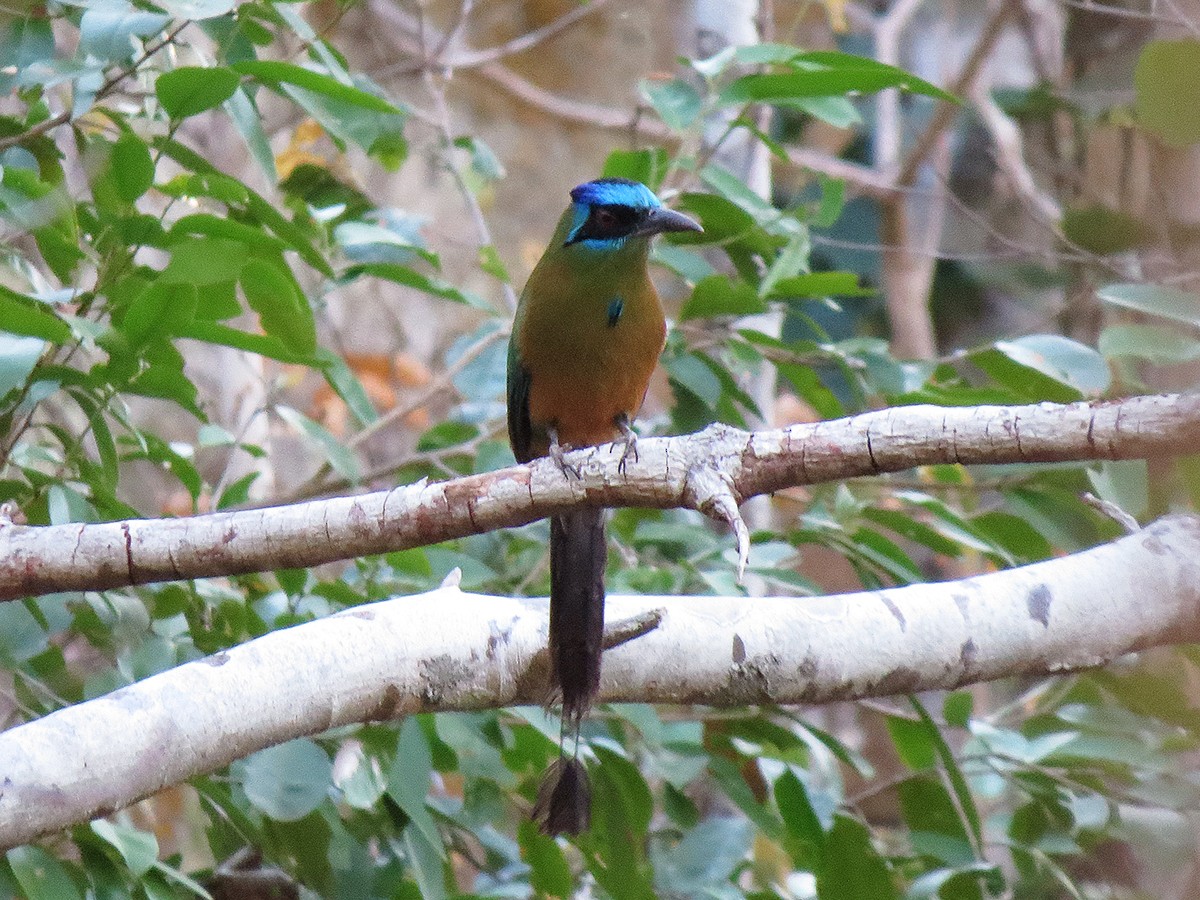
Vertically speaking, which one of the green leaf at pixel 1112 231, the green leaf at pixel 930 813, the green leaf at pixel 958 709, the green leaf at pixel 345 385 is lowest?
the green leaf at pixel 930 813

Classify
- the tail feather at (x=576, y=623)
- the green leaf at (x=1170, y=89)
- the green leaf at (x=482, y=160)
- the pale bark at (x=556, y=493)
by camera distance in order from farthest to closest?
the green leaf at (x=482, y=160)
the tail feather at (x=576, y=623)
the pale bark at (x=556, y=493)
the green leaf at (x=1170, y=89)

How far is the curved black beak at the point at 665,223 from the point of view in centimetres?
339

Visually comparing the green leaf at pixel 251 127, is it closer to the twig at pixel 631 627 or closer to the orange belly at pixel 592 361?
the orange belly at pixel 592 361

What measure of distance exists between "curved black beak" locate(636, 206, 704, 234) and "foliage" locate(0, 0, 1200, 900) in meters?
0.16

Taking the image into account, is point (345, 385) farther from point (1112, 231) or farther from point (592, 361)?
point (1112, 231)

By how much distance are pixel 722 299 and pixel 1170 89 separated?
256cm

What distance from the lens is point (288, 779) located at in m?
2.60

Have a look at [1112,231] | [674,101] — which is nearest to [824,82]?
[674,101]

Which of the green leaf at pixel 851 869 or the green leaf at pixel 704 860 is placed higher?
the green leaf at pixel 851 869

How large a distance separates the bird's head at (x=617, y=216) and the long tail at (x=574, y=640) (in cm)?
82

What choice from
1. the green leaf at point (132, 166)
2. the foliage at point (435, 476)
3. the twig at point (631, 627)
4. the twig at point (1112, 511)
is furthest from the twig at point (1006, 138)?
the green leaf at point (132, 166)

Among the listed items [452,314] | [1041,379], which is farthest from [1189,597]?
[452,314]

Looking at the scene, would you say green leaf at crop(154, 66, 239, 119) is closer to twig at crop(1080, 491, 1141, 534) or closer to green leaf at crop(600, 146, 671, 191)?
green leaf at crop(600, 146, 671, 191)

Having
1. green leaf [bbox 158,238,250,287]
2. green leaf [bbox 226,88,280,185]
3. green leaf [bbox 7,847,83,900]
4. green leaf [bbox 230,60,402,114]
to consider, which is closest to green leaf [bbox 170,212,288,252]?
green leaf [bbox 158,238,250,287]
